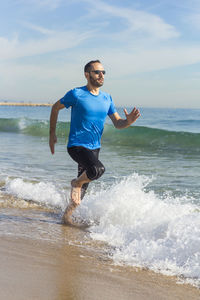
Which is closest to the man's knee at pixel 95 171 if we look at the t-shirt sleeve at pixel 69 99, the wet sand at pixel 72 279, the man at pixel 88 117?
the man at pixel 88 117

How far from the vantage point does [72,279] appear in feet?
10.2

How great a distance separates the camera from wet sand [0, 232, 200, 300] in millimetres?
2811

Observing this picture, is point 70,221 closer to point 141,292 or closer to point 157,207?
point 157,207

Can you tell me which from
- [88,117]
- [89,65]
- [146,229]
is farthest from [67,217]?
[89,65]

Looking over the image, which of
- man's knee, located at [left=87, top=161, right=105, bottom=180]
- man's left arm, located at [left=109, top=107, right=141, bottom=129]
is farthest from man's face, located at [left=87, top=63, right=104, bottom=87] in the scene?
man's knee, located at [left=87, top=161, right=105, bottom=180]

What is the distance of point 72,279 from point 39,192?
3.52 metres

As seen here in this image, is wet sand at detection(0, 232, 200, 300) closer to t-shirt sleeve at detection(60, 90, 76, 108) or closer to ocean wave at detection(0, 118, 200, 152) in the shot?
t-shirt sleeve at detection(60, 90, 76, 108)

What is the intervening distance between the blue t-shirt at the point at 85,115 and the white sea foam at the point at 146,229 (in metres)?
1.10

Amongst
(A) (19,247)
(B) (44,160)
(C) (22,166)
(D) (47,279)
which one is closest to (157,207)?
(A) (19,247)

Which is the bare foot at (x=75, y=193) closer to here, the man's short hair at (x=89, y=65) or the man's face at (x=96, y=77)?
the man's face at (x=96, y=77)

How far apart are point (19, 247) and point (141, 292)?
1427 mm

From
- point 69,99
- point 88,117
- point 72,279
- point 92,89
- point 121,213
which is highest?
point 92,89

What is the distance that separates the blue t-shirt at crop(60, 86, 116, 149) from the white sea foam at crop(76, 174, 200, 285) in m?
1.10

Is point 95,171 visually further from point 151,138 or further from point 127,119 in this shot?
point 151,138
